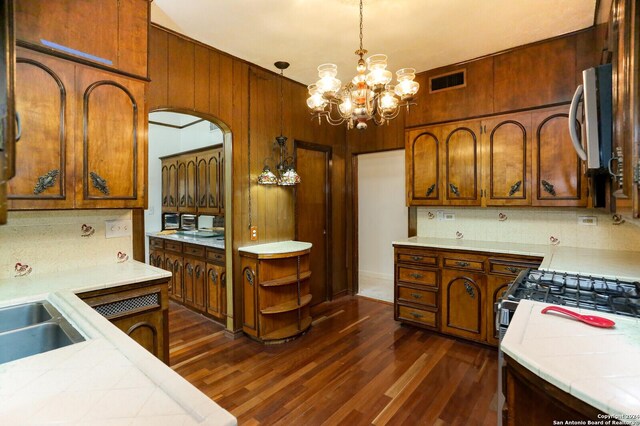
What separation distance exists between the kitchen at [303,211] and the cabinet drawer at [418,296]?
1.1 inches

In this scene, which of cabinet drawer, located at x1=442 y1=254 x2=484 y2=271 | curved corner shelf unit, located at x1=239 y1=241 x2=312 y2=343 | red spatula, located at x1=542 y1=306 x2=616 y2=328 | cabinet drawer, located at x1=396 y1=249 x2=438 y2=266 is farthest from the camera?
cabinet drawer, located at x1=396 y1=249 x2=438 y2=266

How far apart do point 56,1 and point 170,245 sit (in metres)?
2.99

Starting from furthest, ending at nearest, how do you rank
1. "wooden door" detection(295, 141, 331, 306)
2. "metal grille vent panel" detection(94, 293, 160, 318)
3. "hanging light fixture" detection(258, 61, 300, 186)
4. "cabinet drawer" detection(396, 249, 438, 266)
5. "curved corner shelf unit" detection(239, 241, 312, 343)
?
"wooden door" detection(295, 141, 331, 306) < "hanging light fixture" detection(258, 61, 300, 186) < "cabinet drawer" detection(396, 249, 438, 266) < "curved corner shelf unit" detection(239, 241, 312, 343) < "metal grille vent panel" detection(94, 293, 160, 318)

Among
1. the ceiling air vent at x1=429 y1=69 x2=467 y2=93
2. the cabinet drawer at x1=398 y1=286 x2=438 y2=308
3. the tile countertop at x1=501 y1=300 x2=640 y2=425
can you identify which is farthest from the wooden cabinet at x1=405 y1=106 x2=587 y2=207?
the tile countertop at x1=501 y1=300 x2=640 y2=425

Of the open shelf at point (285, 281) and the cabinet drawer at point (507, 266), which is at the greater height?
the cabinet drawer at point (507, 266)

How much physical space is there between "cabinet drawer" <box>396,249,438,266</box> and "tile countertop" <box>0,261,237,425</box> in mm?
2792

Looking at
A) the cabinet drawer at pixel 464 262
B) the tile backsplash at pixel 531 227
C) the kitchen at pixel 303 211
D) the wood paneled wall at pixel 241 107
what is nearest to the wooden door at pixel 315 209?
the kitchen at pixel 303 211

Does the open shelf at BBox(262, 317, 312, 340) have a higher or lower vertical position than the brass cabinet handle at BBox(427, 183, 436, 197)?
lower

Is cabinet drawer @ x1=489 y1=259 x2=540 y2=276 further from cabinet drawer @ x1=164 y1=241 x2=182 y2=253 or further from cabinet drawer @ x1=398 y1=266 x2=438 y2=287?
cabinet drawer @ x1=164 y1=241 x2=182 y2=253

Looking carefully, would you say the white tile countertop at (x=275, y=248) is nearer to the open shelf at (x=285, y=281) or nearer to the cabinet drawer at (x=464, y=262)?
the open shelf at (x=285, y=281)

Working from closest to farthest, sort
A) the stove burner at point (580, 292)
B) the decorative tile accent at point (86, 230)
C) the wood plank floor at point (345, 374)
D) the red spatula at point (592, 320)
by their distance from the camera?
the red spatula at point (592, 320), the stove burner at point (580, 292), the wood plank floor at point (345, 374), the decorative tile accent at point (86, 230)

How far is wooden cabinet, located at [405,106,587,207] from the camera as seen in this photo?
9.28 ft

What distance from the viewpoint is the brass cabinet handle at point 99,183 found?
1.94 metres

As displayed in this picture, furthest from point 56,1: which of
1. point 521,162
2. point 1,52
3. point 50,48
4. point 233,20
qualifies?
point 521,162
